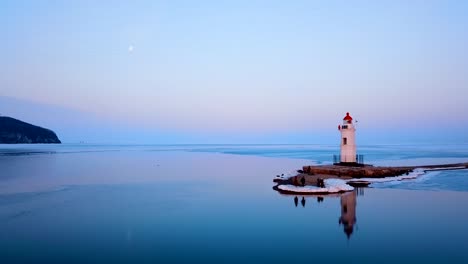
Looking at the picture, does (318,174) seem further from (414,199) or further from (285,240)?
(285,240)

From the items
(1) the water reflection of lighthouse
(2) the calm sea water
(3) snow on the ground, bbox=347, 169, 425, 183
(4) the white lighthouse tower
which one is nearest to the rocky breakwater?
(3) snow on the ground, bbox=347, 169, 425, 183

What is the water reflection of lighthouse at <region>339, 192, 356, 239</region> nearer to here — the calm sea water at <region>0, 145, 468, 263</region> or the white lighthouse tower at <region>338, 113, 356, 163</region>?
the calm sea water at <region>0, 145, 468, 263</region>

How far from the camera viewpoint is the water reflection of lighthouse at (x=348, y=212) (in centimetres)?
1867

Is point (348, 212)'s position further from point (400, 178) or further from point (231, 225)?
point (400, 178)

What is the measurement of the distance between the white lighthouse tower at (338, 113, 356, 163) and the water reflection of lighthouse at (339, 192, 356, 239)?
12.1 metres

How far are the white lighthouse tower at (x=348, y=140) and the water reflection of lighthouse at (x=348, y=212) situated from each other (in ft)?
39.8

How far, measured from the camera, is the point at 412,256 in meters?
14.1

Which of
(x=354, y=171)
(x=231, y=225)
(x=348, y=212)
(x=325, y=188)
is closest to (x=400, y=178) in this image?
(x=354, y=171)

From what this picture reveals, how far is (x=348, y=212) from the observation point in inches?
873

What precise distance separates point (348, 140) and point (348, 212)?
1880 cm

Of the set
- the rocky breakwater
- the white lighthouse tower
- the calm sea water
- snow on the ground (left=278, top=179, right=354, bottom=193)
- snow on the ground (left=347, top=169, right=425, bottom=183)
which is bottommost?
the calm sea water

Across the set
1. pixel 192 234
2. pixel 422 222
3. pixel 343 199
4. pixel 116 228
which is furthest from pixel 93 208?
pixel 422 222

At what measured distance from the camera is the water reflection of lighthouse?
18672 mm

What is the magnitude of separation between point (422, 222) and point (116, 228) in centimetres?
1574
